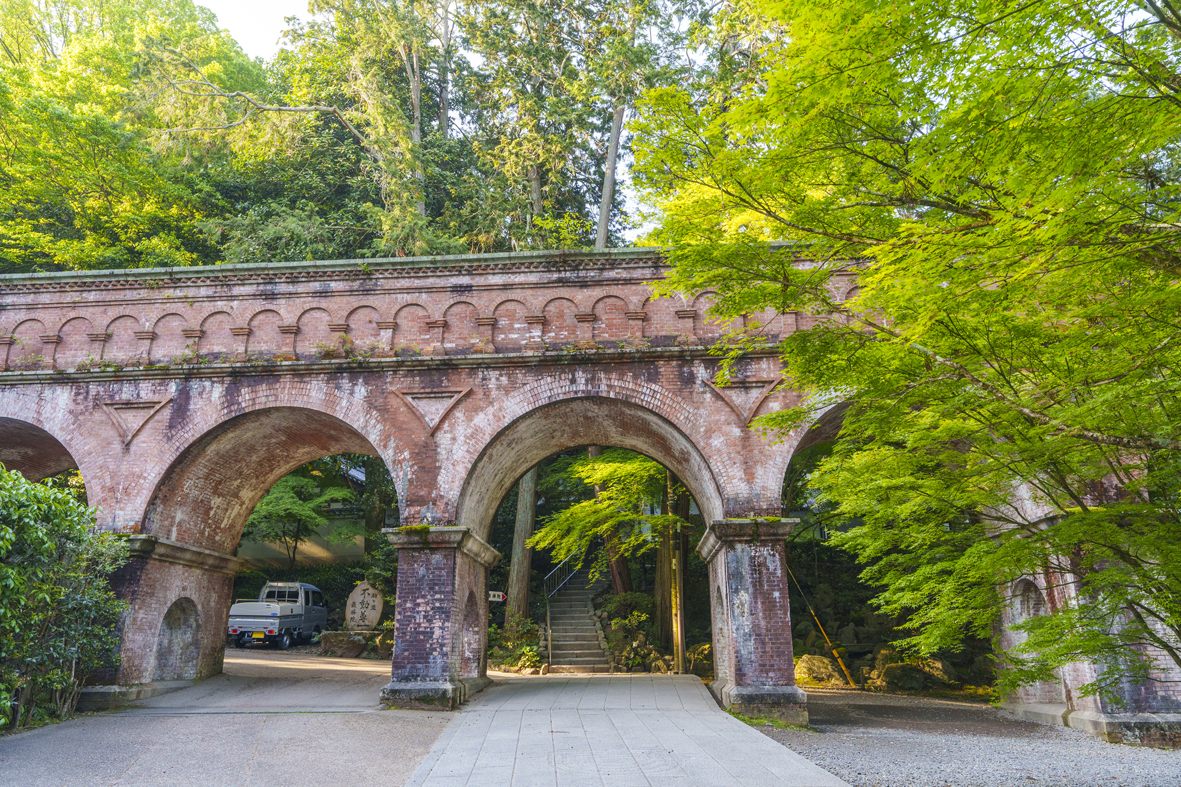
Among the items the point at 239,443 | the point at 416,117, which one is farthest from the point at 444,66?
the point at 239,443

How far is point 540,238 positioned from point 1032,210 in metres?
16.9

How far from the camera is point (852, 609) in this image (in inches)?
687

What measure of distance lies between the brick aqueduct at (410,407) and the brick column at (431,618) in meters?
0.03

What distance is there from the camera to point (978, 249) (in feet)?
13.2

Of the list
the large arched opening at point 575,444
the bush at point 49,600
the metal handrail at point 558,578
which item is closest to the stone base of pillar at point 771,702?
the large arched opening at point 575,444

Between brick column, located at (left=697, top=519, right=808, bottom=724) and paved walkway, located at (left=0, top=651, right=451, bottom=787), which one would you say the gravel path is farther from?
paved walkway, located at (left=0, top=651, right=451, bottom=787)

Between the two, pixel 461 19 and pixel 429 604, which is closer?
pixel 429 604

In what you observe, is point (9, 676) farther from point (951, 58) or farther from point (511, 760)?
point (951, 58)

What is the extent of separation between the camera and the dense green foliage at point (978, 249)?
3.55 meters

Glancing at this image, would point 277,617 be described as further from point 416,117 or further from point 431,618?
point 416,117

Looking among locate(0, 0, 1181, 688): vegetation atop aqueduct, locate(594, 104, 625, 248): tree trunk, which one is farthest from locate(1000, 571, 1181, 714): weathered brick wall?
locate(594, 104, 625, 248): tree trunk

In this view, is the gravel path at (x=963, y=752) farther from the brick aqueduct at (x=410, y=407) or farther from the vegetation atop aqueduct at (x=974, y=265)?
the vegetation atop aqueduct at (x=974, y=265)

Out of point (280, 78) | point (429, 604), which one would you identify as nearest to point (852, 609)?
point (429, 604)

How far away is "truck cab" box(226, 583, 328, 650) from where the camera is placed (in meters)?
19.3
